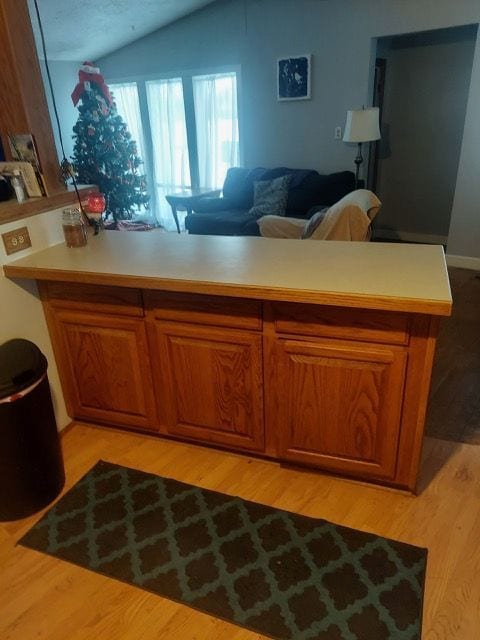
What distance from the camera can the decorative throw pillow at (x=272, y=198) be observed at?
15.4 feet

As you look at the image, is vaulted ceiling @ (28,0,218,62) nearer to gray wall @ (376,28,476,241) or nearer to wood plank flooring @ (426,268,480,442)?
gray wall @ (376,28,476,241)

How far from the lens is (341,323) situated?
1548 mm

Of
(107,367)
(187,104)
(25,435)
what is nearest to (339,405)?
(107,367)

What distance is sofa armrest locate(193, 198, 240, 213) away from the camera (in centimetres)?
506

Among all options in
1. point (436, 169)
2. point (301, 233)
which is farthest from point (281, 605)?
point (436, 169)

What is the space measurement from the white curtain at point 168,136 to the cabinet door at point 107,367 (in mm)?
4518

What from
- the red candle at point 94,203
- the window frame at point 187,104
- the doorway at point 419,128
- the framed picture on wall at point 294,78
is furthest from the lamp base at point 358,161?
the red candle at point 94,203

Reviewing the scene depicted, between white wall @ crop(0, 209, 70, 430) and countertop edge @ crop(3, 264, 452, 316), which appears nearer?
countertop edge @ crop(3, 264, 452, 316)

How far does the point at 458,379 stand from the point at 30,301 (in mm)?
2245

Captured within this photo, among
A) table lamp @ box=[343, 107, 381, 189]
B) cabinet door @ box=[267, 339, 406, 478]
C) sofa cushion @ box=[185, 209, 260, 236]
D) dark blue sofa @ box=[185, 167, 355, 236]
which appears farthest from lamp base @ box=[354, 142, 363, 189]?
cabinet door @ box=[267, 339, 406, 478]

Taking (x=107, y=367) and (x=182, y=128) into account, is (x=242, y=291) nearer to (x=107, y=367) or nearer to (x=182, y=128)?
(x=107, y=367)

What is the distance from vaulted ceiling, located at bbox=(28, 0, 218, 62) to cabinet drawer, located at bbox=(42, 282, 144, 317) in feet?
11.2

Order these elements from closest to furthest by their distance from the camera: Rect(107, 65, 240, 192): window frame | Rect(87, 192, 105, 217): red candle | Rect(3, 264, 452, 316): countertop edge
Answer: Rect(3, 264, 452, 316): countertop edge → Rect(87, 192, 105, 217): red candle → Rect(107, 65, 240, 192): window frame

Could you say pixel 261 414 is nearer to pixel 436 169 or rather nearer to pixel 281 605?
pixel 281 605
